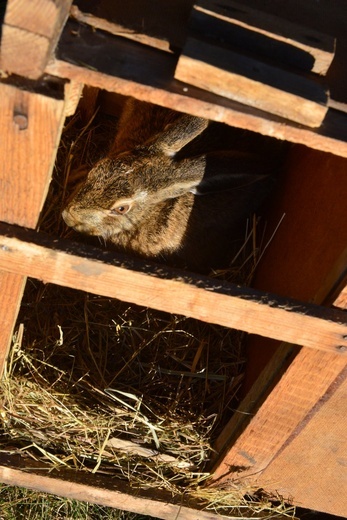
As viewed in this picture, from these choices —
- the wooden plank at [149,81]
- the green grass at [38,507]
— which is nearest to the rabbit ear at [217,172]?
the wooden plank at [149,81]

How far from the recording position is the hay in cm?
315

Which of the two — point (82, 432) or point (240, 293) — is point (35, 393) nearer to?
point (82, 432)

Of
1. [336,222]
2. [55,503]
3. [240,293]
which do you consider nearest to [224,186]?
[336,222]

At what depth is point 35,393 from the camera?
3.15 m

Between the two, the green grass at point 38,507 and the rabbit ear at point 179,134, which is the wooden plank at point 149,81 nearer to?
the rabbit ear at point 179,134

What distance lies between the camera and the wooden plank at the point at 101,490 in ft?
10.3

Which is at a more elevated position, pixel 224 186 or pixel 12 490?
pixel 224 186

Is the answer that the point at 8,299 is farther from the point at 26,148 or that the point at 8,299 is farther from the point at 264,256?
the point at 264,256

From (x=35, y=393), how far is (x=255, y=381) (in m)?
0.94

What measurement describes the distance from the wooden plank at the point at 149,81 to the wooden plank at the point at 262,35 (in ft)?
0.54

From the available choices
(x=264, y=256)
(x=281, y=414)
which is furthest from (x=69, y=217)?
(x=281, y=414)

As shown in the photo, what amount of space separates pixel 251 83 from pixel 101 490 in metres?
1.98

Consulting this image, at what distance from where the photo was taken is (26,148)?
197cm

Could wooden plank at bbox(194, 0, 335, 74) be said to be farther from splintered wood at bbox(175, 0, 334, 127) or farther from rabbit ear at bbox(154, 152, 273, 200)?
rabbit ear at bbox(154, 152, 273, 200)
